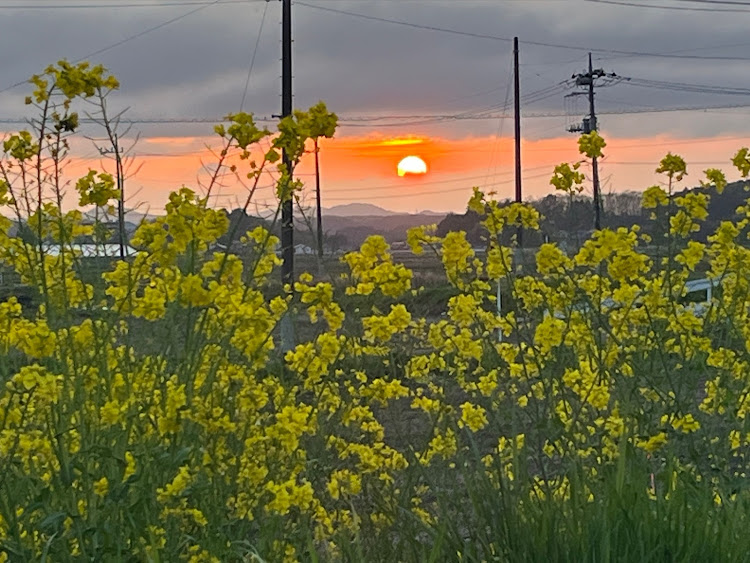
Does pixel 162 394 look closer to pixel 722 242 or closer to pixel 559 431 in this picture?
pixel 559 431

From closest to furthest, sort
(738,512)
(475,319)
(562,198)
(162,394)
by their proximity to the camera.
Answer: (162,394) → (738,512) → (475,319) → (562,198)

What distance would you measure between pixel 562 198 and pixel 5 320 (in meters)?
2.68


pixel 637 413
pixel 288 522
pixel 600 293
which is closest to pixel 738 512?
pixel 637 413

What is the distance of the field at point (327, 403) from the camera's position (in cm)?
302

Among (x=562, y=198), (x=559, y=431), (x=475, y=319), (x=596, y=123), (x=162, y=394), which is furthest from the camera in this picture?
(x=596, y=123)

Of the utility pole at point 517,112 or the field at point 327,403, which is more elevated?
the utility pole at point 517,112

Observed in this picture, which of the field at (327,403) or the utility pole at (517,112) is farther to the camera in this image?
the utility pole at (517,112)

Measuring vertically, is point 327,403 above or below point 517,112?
below

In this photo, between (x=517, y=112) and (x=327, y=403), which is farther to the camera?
(x=517, y=112)

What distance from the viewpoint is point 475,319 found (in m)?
4.42

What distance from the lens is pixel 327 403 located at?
4.18 metres

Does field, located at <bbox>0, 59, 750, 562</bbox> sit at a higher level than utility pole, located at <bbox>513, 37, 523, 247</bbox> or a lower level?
lower

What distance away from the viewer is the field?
3.02 metres

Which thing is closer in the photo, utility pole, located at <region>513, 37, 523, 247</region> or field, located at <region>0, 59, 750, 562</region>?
field, located at <region>0, 59, 750, 562</region>
